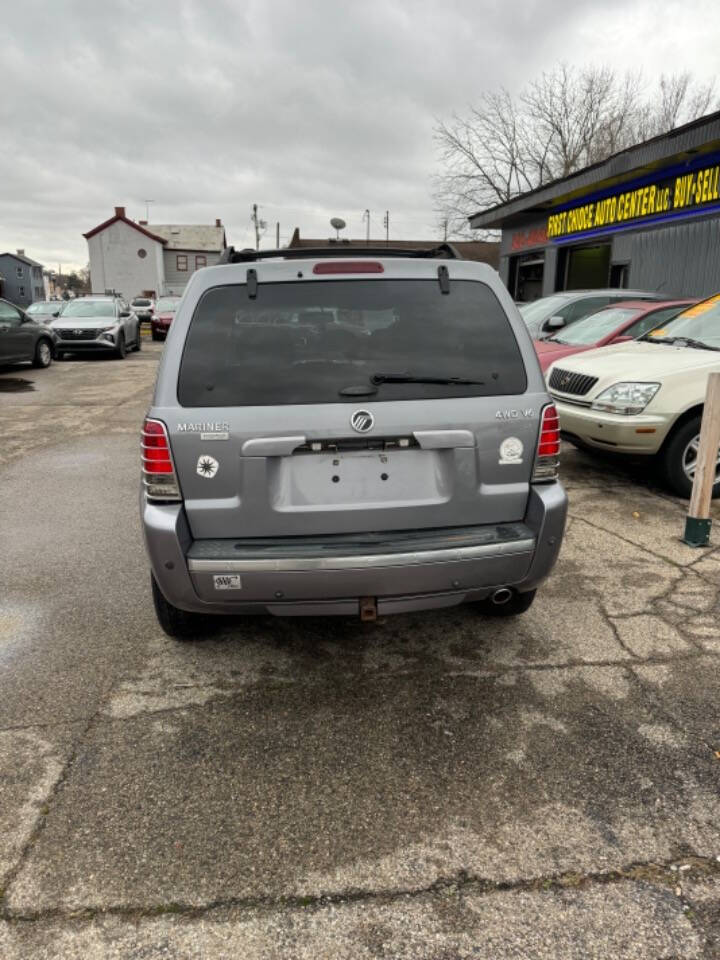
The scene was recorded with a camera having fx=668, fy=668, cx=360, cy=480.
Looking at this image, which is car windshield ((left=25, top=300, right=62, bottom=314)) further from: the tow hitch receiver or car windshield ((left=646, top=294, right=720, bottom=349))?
the tow hitch receiver

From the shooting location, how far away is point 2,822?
7.63 ft

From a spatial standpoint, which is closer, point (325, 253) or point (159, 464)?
point (159, 464)

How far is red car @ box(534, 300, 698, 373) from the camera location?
854cm

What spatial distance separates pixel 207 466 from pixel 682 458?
15.2ft

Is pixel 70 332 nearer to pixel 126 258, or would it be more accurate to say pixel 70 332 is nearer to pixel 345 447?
pixel 345 447

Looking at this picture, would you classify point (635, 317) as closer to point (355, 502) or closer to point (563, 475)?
point (563, 475)

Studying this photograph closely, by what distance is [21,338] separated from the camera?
49.3 feet

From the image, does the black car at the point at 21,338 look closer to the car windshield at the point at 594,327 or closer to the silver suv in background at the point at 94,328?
the silver suv in background at the point at 94,328

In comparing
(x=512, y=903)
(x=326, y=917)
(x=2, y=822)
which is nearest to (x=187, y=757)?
(x=2, y=822)

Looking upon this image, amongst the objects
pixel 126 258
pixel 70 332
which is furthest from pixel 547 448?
pixel 126 258

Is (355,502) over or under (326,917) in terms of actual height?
over

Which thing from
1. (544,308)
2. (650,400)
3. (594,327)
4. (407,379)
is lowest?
(650,400)

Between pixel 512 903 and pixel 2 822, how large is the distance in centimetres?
173

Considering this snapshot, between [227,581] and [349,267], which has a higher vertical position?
[349,267]
